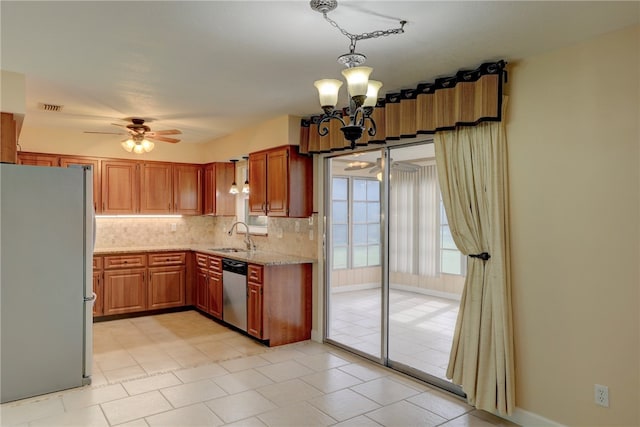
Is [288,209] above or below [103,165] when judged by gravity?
below

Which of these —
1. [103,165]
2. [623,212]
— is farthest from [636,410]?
[103,165]

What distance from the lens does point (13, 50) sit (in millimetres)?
2977

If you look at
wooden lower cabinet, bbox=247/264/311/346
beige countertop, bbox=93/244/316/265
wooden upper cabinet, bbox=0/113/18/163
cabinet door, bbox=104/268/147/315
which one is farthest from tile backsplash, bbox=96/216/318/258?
wooden upper cabinet, bbox=0/113/18/163

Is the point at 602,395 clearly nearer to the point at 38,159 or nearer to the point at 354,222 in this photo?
the point at 354,222

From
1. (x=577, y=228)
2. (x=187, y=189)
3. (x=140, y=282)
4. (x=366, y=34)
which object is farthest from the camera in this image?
(x=187, y=189)

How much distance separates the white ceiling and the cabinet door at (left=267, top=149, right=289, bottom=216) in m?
0.88

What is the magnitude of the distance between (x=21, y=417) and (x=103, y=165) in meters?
3.87

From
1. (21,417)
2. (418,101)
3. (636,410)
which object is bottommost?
(21,417)

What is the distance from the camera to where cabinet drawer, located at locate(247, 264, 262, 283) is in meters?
4.70

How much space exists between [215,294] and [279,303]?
1.36m

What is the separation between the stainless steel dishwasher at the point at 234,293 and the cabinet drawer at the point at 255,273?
0.12 metres

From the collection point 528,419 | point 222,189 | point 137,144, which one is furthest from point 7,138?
point 528,419

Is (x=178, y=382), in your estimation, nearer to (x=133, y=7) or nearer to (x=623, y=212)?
(x=133, y=7)

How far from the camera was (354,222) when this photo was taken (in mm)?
5547
